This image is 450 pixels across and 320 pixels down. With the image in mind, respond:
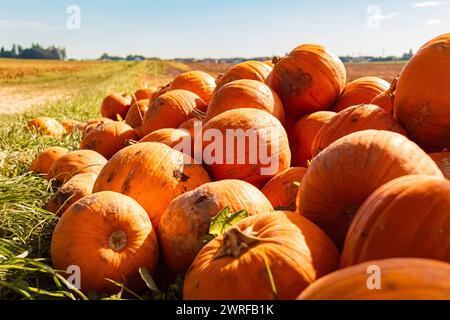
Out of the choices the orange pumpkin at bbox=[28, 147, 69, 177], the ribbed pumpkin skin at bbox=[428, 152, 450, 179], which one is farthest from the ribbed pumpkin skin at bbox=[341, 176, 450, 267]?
the orange pumpkin at bbox=[28, 147, 69, 177]

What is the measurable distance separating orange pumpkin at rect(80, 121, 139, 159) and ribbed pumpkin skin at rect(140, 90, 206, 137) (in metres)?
0.23

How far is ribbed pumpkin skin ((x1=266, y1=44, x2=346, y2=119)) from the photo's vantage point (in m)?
3.90

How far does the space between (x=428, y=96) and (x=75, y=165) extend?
2798mm

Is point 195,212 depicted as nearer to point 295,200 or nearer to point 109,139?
point 295,200

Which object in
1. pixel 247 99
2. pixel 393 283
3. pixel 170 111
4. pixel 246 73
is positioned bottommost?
pixel 393 283

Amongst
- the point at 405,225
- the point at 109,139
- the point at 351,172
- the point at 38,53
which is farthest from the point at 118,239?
the point at 38,53

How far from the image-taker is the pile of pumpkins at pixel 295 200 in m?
1.61

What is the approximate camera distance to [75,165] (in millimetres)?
3885

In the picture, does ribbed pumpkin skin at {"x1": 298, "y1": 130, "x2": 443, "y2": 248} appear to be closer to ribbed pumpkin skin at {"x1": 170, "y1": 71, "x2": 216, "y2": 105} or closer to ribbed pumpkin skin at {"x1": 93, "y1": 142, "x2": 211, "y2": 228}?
ribbed pumpkin skin at {"x1": 93, "y1": 142, "x2": 211, "y2": 228}

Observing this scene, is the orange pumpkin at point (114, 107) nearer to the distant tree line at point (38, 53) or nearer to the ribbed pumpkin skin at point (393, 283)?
the ribbed pumpkin skin at point (393, 283)

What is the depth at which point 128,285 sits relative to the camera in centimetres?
239

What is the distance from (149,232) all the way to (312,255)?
1050 mm

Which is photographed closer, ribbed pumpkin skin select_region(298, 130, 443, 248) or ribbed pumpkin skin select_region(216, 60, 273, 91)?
ribbed pumpkin skin select_region(298, 130, 443, 248)
